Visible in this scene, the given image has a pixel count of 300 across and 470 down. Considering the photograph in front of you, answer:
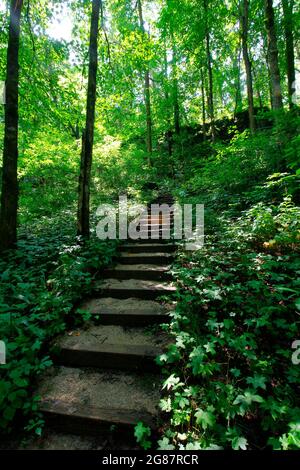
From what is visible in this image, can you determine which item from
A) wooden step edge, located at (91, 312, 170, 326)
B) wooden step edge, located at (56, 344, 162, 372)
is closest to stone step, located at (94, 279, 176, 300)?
wooden step edge, located at (91, 312, 170, 326)

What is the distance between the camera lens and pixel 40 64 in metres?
6.21

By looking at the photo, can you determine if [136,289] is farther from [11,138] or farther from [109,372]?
[11,138]

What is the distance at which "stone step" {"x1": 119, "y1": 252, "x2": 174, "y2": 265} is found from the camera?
4.58 meters

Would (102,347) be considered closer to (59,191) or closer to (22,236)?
(22,236)

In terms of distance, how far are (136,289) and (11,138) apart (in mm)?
3702

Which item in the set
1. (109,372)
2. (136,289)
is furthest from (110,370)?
(136,289)

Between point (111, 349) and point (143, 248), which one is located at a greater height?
point (143, 248)

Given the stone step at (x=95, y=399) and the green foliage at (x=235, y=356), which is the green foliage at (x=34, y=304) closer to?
the stone step at (x=95, y=399)

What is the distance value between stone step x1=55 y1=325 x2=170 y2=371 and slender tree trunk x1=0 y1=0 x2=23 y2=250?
2759 mm

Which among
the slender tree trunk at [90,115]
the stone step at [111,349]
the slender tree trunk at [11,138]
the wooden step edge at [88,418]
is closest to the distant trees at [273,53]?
the slender tree trunk at [90,115]

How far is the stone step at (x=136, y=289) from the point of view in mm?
3621

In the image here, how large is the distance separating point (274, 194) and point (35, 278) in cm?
527

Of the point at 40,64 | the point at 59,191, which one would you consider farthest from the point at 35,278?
the point at 59,191

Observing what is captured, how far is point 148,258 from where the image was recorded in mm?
4711
